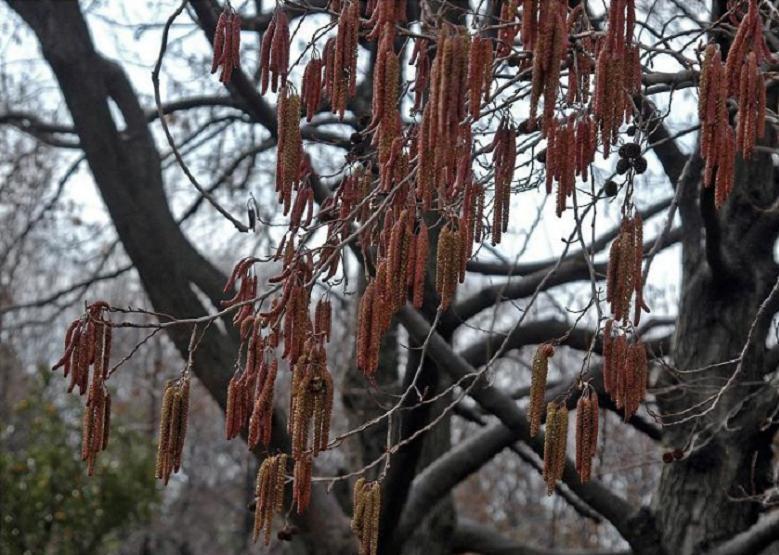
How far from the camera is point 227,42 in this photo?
3.65 meters

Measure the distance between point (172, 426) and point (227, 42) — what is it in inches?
44.8

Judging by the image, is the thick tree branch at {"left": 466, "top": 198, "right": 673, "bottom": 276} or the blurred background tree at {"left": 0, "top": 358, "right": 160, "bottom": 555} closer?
the thick tree branch at {"left": 466, "top": 198, "right": 673, "bottom": 276}

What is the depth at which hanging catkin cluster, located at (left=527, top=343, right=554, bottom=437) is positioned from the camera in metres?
3.50

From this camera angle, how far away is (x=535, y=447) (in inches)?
249

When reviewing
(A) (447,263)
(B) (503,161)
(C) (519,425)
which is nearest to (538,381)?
(A) (447,263)

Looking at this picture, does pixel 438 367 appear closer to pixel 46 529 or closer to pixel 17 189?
pixel 46 529

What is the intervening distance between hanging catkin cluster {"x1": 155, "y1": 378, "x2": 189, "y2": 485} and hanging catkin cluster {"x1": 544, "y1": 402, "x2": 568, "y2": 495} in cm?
101

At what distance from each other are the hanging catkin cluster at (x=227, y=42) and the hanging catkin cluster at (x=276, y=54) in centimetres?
9

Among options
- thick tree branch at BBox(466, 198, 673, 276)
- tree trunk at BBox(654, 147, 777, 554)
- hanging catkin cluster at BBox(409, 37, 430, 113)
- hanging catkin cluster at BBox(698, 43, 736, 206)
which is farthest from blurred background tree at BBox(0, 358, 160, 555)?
hanging catkin cluster at BBox(698, 43, 736, 206)

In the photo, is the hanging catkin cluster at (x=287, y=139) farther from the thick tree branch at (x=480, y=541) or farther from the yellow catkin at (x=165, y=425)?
the thick tree branch at (x=480, y=541)

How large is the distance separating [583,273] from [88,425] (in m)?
4.83

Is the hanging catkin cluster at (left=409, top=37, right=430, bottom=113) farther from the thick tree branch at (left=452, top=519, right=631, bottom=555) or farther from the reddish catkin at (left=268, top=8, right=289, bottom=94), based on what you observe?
the thick tree branch at (left=452, top=519, right=631, bottom=555)

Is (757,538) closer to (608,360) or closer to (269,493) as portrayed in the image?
(608,360)

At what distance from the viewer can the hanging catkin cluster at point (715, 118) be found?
3055 mm
